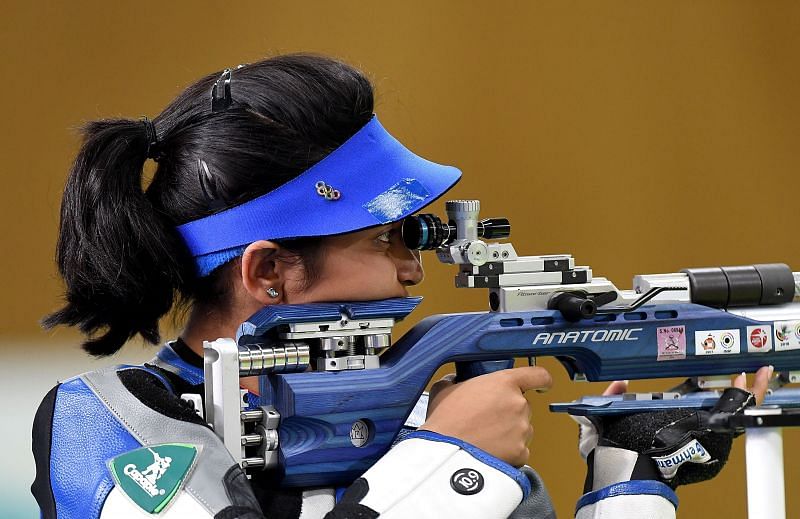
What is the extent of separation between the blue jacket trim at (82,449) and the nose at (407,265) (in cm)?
37

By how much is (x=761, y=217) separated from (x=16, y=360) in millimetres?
1607

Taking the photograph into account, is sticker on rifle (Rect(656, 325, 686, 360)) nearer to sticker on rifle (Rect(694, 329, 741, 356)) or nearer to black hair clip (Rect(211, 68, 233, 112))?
sticker on rifle (Rect(694, 329, 741, 356))

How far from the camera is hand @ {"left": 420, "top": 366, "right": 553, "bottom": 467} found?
1157 millimetres

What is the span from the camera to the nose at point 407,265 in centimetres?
130

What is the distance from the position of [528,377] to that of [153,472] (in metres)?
0.43

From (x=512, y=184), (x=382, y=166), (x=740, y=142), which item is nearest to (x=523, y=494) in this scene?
(x=382, y=166)

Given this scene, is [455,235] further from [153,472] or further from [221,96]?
[153,472]

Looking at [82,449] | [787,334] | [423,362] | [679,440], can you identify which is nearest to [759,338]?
[787,334]

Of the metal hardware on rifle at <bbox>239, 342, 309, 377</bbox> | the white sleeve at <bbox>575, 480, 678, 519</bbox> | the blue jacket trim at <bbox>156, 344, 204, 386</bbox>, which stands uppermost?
the metal hardware on rifle at <bbox>239, 342, 309, 377</bbox>

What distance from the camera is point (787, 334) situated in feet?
4.27

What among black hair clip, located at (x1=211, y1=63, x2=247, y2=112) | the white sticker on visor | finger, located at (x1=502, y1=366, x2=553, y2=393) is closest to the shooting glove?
finger, located at (x1=502, y1=366, x2=553, y2=393)

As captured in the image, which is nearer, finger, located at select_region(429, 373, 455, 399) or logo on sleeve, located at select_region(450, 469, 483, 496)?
logo on sleeve, located at select_region(450, 469, 483, 496)

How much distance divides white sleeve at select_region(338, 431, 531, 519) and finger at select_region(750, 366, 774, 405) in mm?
336

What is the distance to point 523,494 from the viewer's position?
1142 millimetres
